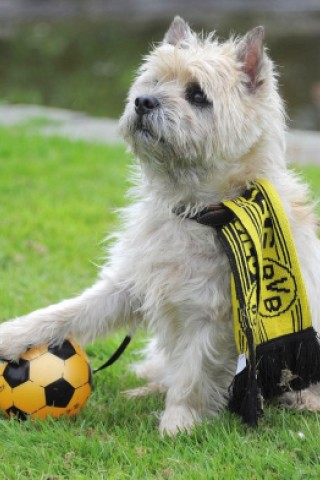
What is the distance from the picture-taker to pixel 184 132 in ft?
11.6

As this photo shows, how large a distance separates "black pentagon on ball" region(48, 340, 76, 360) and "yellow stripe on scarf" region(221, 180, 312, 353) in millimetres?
742

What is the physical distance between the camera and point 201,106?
362 centimetres

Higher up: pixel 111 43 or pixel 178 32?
pixel 178 32

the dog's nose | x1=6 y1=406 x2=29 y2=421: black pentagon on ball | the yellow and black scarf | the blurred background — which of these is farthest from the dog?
the blurred background

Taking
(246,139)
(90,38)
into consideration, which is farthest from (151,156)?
(90,38)

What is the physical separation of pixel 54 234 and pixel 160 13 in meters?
18.2

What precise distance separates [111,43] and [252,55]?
50.6 feet

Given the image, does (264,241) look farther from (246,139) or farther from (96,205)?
(96,205)

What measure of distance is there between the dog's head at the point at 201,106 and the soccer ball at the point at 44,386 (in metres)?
0.95

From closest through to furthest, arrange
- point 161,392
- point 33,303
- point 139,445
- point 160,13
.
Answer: point 139,445 < point 161,392 < point 33,303 < point 160,13

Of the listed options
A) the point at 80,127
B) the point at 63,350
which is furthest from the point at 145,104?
the point at 80,127

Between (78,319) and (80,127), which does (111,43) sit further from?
(78,319)

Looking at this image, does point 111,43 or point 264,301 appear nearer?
point 264,301

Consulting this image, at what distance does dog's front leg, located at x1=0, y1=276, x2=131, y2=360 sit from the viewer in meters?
3.86
